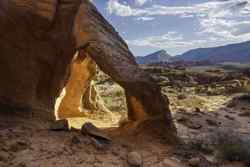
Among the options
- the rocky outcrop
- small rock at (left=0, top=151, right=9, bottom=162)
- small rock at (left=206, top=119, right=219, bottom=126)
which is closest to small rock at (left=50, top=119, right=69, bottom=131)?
small rock at (left=0, top=151, right=9, bottom=162)

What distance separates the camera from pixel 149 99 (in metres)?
10.3

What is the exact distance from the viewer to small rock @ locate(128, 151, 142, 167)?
813cm

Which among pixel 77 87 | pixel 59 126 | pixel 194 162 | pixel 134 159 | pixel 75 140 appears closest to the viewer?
pixel 134 159

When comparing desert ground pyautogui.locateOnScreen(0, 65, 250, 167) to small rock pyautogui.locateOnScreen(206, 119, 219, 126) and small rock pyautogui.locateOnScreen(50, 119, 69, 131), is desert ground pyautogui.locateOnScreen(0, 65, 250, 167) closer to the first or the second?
small rock pyautogui.locateOnScreen(50, 119, 69, 131)

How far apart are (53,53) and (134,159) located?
11.9ft

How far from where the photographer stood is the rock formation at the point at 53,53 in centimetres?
923

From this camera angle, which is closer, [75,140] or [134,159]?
[134,159]

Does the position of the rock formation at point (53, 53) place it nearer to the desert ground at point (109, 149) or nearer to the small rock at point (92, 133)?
the desert ground at point (109, 149)

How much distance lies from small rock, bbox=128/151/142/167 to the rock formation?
2089 millimetres

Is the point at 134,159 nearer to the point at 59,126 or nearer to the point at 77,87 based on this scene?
the point at 59,126

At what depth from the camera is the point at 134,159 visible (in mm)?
8242

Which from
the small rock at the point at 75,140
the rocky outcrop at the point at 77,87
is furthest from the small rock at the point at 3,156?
the rocky outcrop at the point at 77,87

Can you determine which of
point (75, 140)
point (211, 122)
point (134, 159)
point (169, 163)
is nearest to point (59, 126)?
point (75, 140)

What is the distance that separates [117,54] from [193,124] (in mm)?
5859
